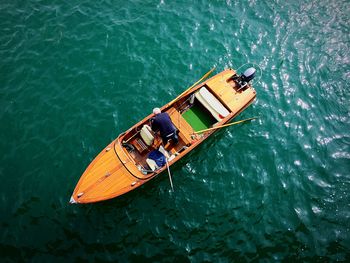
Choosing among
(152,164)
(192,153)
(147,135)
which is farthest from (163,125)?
(192,153)

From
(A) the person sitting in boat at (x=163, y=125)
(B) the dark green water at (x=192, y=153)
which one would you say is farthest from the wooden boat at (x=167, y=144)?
(B) the dark green water at (x=192, y=153)

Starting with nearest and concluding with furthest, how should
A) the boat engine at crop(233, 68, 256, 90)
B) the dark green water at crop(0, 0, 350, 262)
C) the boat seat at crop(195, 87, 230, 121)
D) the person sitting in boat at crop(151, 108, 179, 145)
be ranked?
the dark green water at crop(0, 0, 350, 262)
the person sitting in boat at crop(151, 108, 179, 145)
the boat seat at crop(195, 87, 230, 121)
the boat engine at crop(233, 68, 256, 90)

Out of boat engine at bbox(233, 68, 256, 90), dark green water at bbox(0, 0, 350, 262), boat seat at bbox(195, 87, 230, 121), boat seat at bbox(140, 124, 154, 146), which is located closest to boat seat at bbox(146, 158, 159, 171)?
boat seat at bbox(140, 124, 154, 146)

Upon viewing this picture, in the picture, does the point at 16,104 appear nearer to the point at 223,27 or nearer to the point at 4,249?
the point at 4,249

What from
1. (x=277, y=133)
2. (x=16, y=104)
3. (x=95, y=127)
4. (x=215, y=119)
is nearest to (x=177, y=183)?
(x=215, y=119)

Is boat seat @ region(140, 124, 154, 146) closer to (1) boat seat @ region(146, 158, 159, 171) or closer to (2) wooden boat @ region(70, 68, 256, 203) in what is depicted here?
(2) wooden boat @ region(70, 68, 256, 203)

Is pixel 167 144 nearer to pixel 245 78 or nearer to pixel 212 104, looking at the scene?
pixel 212 104
